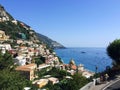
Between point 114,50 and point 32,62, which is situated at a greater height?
point 114,50

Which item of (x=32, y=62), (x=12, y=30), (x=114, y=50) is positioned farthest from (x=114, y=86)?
(x=12, y=30)

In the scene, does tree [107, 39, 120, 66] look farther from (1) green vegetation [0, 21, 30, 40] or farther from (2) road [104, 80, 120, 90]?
(1) green vegetation [0, 21, 30, 40]

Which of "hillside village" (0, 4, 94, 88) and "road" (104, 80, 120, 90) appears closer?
"road" (104, 80, 120, 90)

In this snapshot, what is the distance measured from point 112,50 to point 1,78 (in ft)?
59.4

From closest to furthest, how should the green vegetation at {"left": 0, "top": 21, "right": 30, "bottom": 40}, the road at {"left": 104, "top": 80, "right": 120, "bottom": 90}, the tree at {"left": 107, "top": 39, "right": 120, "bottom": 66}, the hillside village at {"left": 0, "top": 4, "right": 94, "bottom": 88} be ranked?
the road at {"left": 104, "top": 80, "right": 120, "bottom": 90}
the tree at {"left": 107, "top": 39, "right": 120, "bottom": 66}
the hillside village at {"left": 0, "top": 4, "right": 94, "bottom": 88}
the green vegetation at {"left": 0, "top": 21, "right": 30, "bottom": 40}

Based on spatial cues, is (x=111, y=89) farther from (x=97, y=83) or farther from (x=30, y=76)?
(x=30, y=76)

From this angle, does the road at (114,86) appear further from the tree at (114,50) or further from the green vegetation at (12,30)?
the green vegetation at (12,30)

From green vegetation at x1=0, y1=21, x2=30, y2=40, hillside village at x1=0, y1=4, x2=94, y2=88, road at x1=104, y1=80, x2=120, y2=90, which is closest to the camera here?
road at x1=104, y1=80, x2=120, y2=90

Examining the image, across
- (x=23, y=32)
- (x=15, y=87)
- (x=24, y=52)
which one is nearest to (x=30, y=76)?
(x=24, y=52)

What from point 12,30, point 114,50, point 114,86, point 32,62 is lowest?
point 32,62

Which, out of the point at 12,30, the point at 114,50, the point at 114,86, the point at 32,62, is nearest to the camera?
the point at 114,86

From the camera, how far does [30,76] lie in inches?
3110

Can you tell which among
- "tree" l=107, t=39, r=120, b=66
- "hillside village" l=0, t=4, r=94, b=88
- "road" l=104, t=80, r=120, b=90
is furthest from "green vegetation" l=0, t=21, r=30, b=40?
"road" l=104, t=80, r=120, b=90

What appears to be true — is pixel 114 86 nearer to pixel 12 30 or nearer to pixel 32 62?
pixel 32 62
